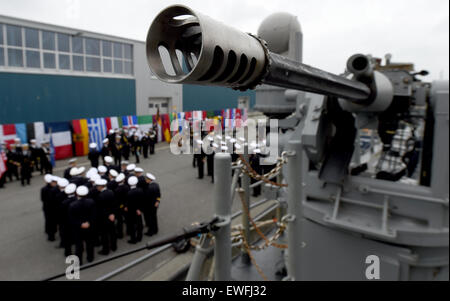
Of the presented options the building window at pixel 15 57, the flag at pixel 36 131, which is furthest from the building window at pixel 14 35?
the flag at pixel 36 131

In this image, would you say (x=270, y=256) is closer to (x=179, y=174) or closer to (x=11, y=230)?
(x=11, y=230)

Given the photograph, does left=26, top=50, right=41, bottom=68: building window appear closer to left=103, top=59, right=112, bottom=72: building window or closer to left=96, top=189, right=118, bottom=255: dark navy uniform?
left=103, top=59, right=112, bottom=72: building window

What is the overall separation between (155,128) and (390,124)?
11002mm

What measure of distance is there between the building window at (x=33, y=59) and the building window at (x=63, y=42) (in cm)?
94

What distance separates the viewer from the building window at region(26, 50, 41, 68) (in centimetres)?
864

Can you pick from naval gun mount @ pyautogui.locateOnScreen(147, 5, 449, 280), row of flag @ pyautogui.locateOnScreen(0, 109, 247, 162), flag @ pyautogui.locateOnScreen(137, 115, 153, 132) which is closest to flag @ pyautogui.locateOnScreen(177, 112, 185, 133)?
naval gun mount @ pyautogui.locateOnScreen(147, 5, 449, 280)

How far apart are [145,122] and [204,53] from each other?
14680 mm

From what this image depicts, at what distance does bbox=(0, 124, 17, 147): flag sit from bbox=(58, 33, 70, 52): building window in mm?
3713

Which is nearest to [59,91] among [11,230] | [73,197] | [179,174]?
[179,174]

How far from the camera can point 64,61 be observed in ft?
35.5

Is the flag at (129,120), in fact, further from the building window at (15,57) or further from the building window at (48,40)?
the building window at (15,57)

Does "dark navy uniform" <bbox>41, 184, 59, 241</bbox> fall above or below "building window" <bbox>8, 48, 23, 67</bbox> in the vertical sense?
below

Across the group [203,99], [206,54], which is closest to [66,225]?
[203,99]
